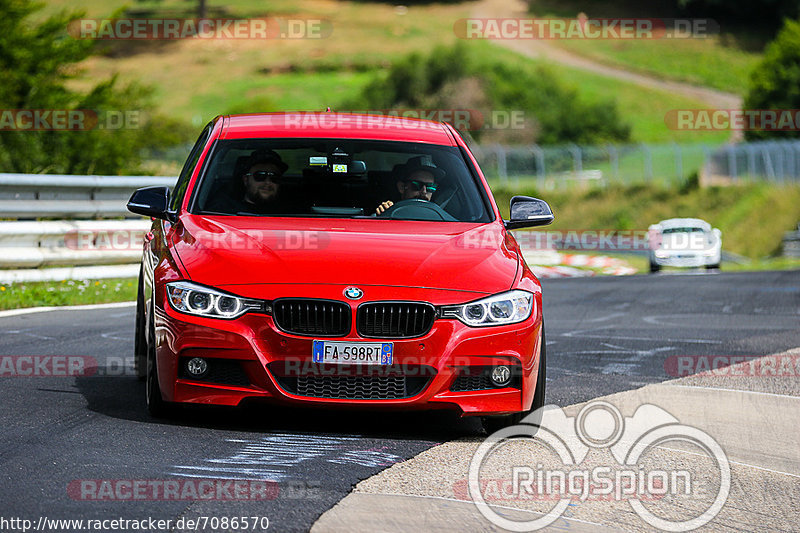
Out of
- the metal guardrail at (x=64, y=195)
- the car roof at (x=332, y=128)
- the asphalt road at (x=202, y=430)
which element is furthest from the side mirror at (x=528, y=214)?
the metal guardrail at (x=64, y=195)

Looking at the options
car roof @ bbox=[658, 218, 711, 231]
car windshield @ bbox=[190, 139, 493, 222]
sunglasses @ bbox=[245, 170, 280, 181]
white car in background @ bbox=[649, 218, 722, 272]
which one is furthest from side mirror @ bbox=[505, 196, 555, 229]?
car roof @ bbox=[658, 218, 711, 231]

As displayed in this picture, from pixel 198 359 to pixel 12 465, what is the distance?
1107 millimetres

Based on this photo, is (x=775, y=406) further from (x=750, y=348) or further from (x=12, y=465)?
(x=12, y=465)

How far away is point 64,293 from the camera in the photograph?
13477mm

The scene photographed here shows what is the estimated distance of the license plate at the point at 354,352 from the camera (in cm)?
620

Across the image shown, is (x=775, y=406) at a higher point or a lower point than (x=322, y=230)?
lower

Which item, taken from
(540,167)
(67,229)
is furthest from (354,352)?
(540,167)

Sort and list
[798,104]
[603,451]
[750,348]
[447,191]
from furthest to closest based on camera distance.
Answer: [798,104]
[750,348]
[447,191]
[603,451]

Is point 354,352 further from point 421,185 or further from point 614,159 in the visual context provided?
point 614,159

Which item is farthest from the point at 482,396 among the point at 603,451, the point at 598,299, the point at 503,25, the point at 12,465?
the point at 503,25

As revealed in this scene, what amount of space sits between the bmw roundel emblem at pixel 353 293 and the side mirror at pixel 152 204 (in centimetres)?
158

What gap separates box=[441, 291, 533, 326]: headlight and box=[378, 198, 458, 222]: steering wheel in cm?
110

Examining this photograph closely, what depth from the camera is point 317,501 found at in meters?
5.04

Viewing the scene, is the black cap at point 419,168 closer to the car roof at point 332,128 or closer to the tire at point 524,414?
the car roof at point 332,128
